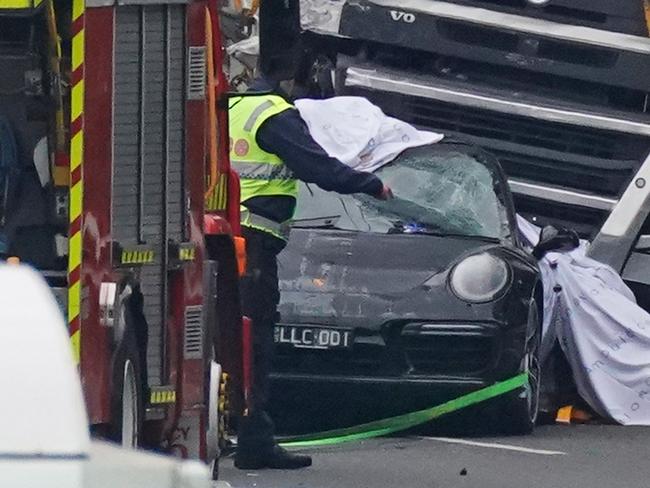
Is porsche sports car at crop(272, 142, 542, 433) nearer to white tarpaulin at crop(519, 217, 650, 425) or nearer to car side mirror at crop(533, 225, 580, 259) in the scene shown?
car side mirror at crop(533, 225, 580, 259)

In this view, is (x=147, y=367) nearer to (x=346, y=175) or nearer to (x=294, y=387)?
(x=346, y=175)

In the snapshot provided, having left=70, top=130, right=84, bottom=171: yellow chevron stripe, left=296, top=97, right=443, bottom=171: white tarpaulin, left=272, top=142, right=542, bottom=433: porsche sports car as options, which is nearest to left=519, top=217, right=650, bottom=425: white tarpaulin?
left=272, top=142, right=542, bottom=433: porsche sports car

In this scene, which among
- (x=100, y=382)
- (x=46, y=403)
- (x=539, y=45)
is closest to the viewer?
(x=46, y=403)

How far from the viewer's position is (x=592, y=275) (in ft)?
39.9

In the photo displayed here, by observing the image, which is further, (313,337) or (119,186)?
(313,337)

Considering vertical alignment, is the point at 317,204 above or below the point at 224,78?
below

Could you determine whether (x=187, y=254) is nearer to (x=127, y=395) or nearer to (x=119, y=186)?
(x=119, y=186)

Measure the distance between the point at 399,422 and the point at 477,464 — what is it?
102cm

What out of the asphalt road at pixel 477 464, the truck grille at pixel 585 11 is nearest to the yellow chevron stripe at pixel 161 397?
the asphalt road at pixel 477 464

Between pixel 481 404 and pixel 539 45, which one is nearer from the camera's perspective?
pixel 481 404

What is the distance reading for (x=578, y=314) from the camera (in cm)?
1162

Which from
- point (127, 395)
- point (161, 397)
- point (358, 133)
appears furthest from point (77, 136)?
point (358, 133)

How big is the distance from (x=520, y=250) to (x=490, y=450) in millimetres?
1388

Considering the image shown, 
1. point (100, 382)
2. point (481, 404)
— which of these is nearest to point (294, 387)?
point (481, 404)
